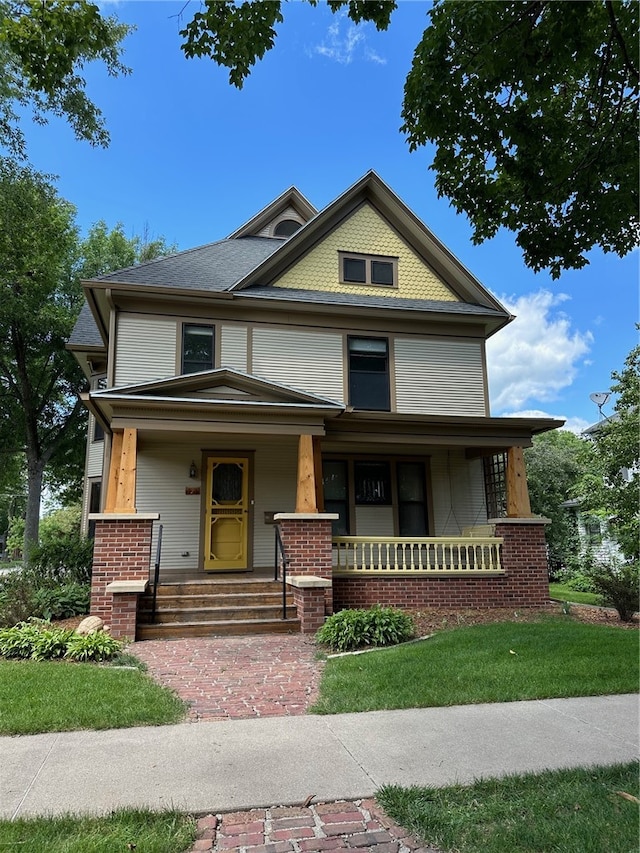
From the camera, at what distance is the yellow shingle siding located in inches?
512

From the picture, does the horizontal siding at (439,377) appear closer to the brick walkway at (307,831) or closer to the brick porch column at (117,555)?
the brick porch column at (117,555)

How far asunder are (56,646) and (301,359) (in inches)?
291

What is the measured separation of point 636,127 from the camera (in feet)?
19.8

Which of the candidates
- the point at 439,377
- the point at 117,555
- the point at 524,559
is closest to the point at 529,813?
the point at 117,555

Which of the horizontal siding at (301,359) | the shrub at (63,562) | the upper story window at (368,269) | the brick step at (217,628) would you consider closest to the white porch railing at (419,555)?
the brick step at (217,628)

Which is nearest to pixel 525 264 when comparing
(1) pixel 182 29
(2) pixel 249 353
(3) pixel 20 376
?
(1) pixel 182 29

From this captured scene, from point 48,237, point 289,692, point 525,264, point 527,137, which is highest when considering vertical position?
point 48,237

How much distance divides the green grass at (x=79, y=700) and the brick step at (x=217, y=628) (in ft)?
6.23

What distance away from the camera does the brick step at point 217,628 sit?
8172mm

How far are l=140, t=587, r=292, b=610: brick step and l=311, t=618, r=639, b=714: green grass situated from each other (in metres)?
2.51

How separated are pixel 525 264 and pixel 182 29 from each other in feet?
14.5

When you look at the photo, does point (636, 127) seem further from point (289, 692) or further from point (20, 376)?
point (20, 376)

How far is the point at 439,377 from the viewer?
1295cm

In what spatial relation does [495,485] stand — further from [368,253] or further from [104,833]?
[104,833]
